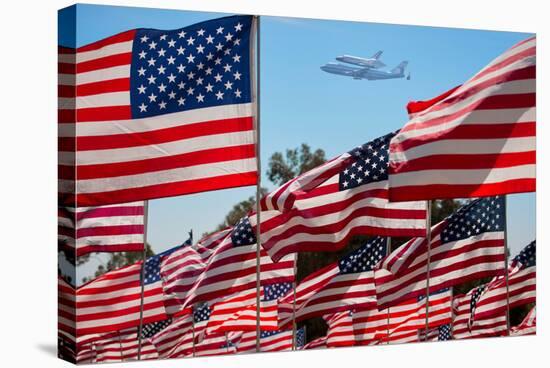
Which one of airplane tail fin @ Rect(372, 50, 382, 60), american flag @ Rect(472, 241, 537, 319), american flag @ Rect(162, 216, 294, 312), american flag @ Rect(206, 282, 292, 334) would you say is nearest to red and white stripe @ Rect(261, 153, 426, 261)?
american flag @ Rect(162, 216, 294, 312)

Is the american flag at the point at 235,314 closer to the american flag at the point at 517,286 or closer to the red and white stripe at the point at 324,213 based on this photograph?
the red and white stripe at the point at 324,213

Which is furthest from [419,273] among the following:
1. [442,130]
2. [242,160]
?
[242,160]

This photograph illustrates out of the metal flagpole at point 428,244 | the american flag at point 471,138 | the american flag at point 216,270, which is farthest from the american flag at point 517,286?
the american flag at point 216,270

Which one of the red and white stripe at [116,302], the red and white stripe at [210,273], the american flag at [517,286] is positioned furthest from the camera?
the american flag at [517,286]

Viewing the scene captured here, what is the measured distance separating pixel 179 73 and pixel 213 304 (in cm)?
280

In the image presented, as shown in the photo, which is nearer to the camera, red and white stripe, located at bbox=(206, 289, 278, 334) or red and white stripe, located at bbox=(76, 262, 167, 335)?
red and white stripe, located at bbox=(76, 262, 167, 335)

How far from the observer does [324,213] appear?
16.1 m

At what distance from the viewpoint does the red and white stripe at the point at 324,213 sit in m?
15.8

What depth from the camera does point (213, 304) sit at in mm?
15633

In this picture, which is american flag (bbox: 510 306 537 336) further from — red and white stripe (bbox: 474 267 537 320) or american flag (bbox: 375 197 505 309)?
american flag (bbox: 375 197 505 309)

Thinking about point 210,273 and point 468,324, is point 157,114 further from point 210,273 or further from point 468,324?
point 468,324

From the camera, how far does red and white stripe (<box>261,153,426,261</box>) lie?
15828 millimetres

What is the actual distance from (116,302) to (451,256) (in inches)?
178

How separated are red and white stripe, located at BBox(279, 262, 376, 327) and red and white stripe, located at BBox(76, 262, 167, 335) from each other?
1.71 m
